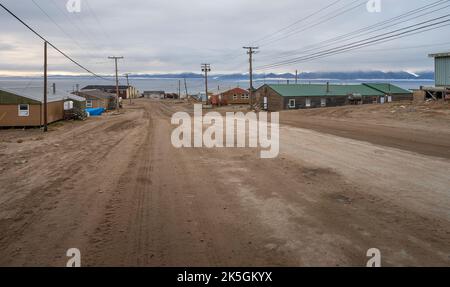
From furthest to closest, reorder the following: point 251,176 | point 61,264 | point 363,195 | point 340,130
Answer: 1. point 340,130
2. point 251,176
3. point 363,195
4. point 61,264

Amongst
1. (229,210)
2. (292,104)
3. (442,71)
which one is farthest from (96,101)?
(229,210)

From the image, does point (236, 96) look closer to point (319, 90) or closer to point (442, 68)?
point (319, 90)

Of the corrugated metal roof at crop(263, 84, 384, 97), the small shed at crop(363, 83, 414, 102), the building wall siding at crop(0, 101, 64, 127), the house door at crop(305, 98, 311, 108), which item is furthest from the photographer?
the small shed at crop(363, 83, 414, 102)

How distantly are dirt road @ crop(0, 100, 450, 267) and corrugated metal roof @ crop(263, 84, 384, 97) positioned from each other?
50828 mm

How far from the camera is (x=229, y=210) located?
8641 millimetres

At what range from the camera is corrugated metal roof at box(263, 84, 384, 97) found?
65.7m

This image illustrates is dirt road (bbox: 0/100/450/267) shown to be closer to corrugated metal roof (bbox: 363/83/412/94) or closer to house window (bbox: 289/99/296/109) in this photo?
house window (bbox: 289/99/296/109)

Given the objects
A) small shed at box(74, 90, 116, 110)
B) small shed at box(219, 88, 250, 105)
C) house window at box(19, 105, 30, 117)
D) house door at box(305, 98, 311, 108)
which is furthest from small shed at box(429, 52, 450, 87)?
small shed at box(219, 88, 250, 105)

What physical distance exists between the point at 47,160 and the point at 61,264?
442 inches

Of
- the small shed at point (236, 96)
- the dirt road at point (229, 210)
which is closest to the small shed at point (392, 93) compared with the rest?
the small shed at point (236, 96)

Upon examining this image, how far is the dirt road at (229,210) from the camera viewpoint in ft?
20.6

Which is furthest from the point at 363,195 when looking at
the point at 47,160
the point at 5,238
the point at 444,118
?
the point at 444,118

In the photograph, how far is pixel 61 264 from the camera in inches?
233
